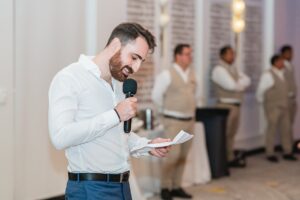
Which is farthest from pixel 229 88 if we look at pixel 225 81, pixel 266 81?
pixel 266 81

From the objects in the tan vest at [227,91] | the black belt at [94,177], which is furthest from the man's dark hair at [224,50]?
the black belt at [94,177]

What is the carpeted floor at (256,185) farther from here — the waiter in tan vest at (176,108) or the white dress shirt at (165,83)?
the white dress shirt at (165,83)

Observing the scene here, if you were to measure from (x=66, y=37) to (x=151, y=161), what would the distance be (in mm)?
1552

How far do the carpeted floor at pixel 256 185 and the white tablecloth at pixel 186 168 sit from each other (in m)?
0.12

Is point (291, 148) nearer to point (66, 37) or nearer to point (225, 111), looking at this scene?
point (225, 111)

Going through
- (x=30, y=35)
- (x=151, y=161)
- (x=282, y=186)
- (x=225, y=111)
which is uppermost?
(x=30, y=35)

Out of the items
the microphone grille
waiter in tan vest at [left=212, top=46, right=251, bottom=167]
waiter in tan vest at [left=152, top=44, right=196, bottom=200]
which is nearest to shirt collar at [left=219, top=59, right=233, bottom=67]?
waiter in tan vest at [left=212, top=46, right=251, bottom=167]

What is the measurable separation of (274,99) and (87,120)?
590cm

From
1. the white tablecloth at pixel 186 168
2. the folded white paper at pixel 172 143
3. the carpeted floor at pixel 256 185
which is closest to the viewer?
the folded white paper at pixel 172 143

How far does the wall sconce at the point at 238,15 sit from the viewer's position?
775cm

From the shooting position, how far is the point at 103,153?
219 centimetres

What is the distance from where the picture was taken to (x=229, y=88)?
690 centimetres

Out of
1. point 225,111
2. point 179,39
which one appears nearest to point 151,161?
point 225,111

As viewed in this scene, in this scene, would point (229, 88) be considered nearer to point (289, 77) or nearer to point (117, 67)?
point (289, 77)
